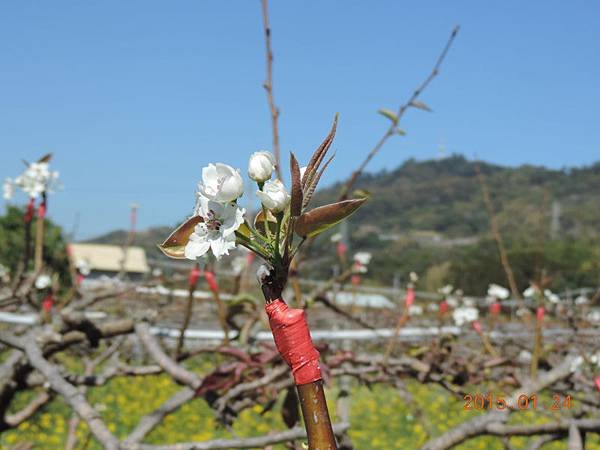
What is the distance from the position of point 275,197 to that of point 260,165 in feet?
0.15

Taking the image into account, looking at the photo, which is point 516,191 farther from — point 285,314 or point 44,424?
point 285,314

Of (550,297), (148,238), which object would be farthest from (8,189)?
(148,238)

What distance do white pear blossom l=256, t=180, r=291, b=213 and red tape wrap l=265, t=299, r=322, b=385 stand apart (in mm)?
104

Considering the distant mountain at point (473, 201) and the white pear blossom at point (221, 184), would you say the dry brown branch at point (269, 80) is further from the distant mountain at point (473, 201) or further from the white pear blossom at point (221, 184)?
the distant mountain at point (473, 201)

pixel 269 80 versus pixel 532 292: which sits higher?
pixel 269 80

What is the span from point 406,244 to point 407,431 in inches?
1285

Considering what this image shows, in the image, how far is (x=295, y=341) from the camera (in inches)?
22.0

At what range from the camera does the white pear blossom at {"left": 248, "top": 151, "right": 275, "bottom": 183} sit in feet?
2.17

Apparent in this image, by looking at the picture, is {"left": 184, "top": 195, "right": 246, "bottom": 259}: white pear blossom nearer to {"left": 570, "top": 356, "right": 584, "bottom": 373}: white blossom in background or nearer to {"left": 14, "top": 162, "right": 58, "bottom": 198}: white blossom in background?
{"left": 570, "top": 356, "right": 584, "bottom": 373}: white blossom in background

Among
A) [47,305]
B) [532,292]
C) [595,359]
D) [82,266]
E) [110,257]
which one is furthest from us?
[110,257]

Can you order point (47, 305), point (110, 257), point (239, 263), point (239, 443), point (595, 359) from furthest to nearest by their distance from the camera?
point (110, 257) < point (239, 263) < point (47, 305) < point (595, 359) < point (239, 443)

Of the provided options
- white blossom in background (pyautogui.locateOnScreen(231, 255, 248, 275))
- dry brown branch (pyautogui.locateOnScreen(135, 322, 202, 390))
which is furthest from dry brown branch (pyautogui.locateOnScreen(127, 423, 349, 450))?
white blossom in background (pyautogui.locateOnScreen(231, 255, 248, 275))

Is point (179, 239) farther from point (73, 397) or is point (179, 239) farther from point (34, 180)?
point (34, 180)

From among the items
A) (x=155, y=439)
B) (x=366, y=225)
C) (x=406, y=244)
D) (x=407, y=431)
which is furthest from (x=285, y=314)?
(x=366, y=225)
